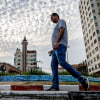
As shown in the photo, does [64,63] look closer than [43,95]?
No

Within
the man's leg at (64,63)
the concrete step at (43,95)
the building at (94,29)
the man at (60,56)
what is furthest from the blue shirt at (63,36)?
the building at (94,29)

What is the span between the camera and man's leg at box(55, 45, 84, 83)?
2236 millimetres

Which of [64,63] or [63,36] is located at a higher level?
[63,36]

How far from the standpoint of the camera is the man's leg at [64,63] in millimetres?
2236

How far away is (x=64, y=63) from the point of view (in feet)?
7.42

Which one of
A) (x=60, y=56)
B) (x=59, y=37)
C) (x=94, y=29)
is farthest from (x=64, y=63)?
(x=94, y=29)

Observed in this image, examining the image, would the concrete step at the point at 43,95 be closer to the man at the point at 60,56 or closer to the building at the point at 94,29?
the man at the point at 60,56

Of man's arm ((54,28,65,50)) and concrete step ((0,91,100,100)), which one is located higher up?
man's arm ((54,28,65,50))

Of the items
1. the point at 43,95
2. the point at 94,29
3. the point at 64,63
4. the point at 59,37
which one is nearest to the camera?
the point at 43,95

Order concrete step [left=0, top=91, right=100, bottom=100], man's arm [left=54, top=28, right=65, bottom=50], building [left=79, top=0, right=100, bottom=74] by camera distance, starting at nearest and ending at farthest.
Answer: concrete step [left=0, top=91, right=100, bottom=100] → man's arm [left=54, top=28, right=65, bottom=50] → building [left=79, top=0, right=100, bottom=74]

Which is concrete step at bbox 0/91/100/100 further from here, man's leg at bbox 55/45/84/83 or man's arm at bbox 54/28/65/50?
man's arm at bbox 54/28/65/50

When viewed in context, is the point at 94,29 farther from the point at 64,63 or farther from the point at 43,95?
the point at 43,95

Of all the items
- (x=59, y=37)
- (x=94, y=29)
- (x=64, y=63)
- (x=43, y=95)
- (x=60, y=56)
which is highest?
(x=94, y=29)

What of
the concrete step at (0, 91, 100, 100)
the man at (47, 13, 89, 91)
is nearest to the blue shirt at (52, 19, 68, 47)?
the man at (47, 13, 89, 91)
